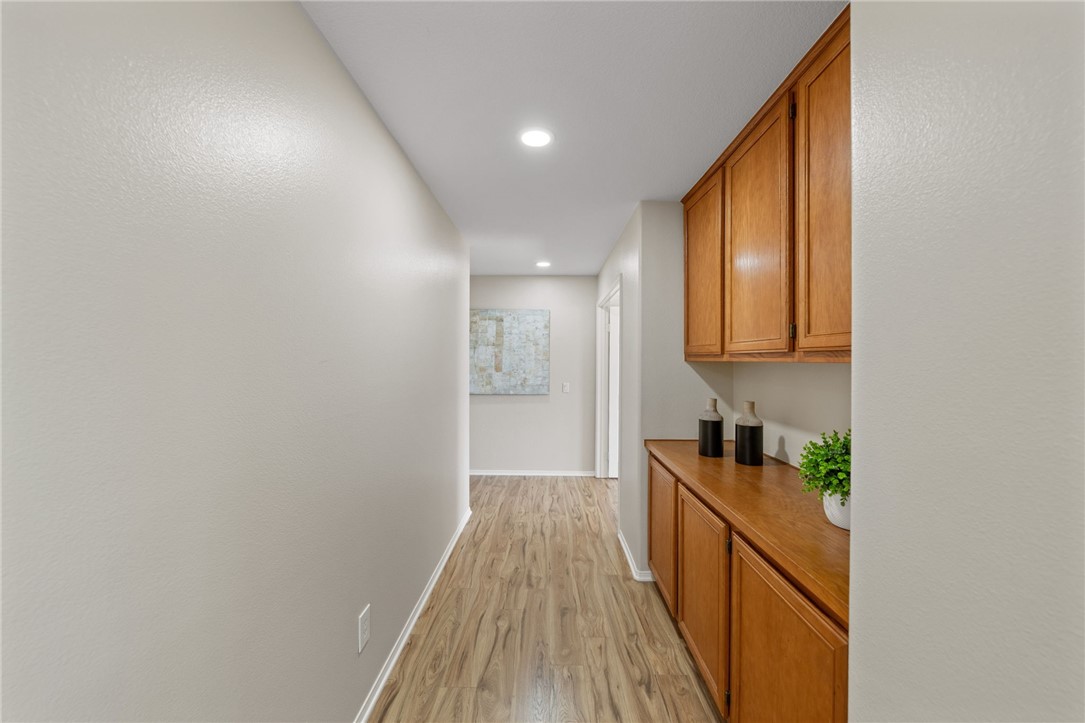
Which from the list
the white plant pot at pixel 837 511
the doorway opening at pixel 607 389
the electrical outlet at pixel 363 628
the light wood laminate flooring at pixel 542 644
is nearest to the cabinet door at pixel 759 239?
the white plant pot at pixel 837 511

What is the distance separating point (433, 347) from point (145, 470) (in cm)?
202

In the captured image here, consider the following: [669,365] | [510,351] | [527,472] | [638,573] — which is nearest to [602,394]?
[510,351]

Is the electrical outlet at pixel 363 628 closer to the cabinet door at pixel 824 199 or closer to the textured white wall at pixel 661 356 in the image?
the textured white wall at pixel 661 356

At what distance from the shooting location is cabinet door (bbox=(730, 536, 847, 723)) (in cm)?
103

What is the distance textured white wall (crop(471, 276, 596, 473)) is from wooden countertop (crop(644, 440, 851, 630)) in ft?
9.39

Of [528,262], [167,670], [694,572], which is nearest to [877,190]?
[167,670]

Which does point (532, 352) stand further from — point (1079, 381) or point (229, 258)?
→ point (1079, 381)

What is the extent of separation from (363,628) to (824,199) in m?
2.16

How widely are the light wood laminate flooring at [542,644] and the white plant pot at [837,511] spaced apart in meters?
0.98

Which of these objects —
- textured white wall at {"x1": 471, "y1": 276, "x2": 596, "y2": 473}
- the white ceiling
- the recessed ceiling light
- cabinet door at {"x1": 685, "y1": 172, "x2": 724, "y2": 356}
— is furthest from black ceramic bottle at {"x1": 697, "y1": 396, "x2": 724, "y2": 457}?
textured white wall at {"x1": 471, "y1": 276, "x2": 596, "y2": 473}

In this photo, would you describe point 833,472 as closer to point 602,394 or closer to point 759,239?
point 759,239

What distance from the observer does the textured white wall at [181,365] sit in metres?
0.63

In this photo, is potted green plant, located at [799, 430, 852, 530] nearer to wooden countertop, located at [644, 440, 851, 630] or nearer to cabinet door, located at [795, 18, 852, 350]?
wooden countertop, located at [644, 440, 851, 630]

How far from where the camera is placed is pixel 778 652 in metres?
1.26
